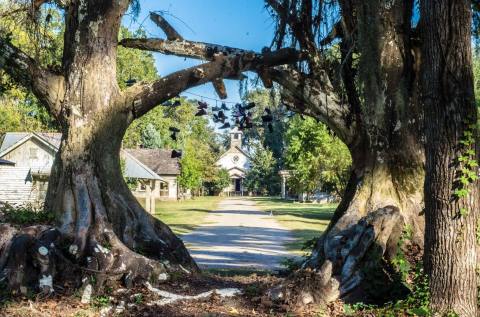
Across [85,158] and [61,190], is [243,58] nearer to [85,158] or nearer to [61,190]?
[85,158]

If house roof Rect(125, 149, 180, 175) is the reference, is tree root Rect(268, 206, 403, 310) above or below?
below

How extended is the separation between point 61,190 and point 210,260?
282 inches

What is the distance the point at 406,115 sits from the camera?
825 centimetres

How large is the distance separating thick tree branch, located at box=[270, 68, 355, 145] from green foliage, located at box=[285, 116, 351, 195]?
82.4ft

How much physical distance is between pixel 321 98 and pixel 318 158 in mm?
28518

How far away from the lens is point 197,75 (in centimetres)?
856

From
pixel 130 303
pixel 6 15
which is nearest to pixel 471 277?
pixel 130 303

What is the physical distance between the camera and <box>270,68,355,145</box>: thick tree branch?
344 inches

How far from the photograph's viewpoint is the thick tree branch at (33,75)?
27.1ft

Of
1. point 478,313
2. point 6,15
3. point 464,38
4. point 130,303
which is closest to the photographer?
point 464,38

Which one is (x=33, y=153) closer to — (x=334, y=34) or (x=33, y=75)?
(x=33, y=75)

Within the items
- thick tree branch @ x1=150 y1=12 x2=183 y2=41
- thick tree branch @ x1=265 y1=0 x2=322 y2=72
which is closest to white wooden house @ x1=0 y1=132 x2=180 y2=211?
thick tree branch @ x1=150 y1=12 x2=183 y2=41

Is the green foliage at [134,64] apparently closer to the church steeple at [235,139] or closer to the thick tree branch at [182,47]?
the thick tree branch at [182,47]

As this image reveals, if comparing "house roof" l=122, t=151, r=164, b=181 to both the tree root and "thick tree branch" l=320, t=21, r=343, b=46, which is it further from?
the tree root
